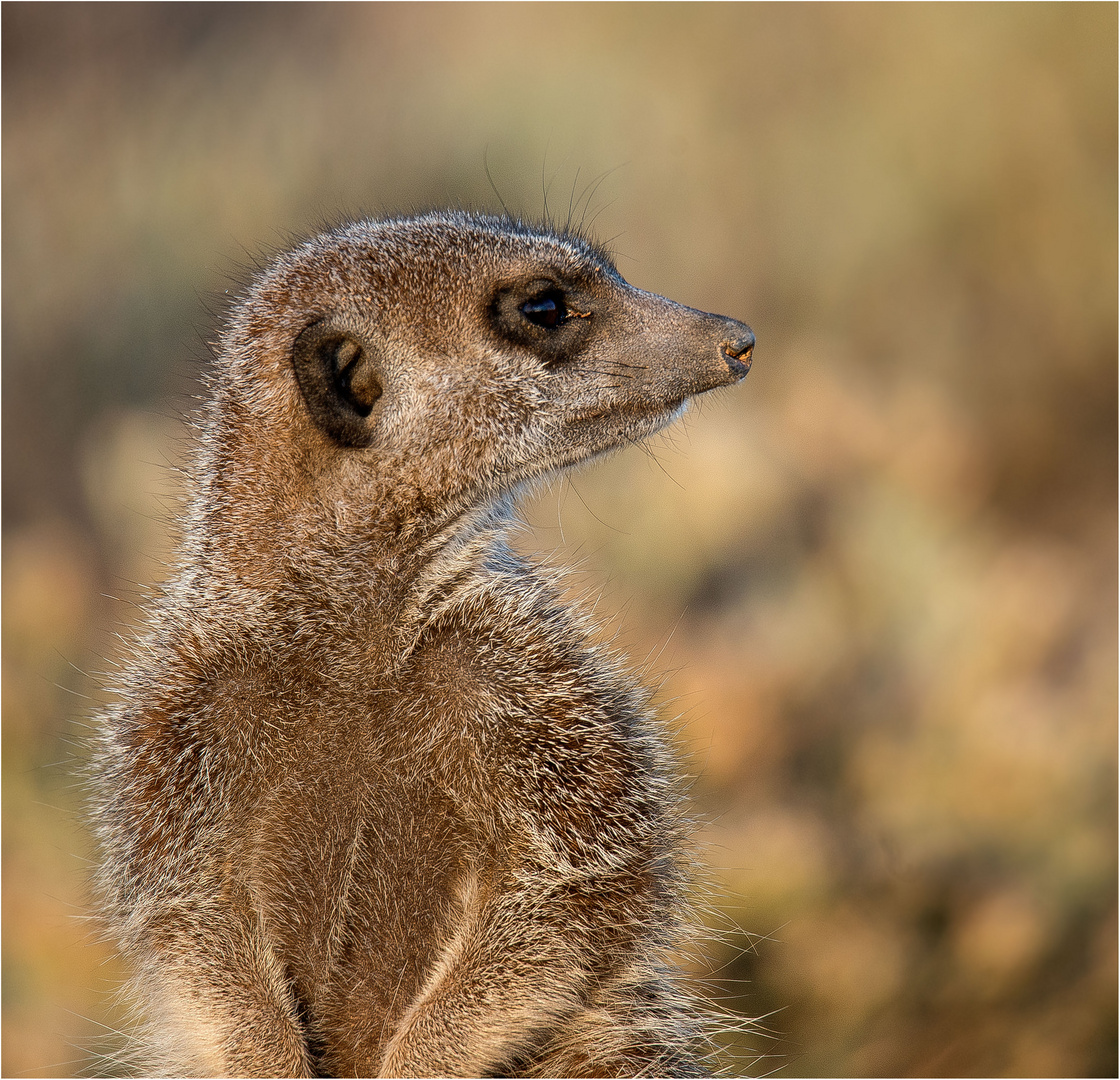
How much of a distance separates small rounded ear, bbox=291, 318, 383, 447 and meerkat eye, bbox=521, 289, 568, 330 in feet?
0.82

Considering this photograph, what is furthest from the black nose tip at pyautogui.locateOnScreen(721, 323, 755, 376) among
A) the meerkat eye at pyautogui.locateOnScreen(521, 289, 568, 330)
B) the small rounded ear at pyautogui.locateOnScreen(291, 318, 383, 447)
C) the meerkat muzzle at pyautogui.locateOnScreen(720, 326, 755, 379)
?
the small rounded ear at pyautogui.locateOnScreen(291, 318, 383, 447)

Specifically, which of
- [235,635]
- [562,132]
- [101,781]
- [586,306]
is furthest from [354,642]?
[562,132]

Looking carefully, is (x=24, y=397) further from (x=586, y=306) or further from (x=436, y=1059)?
(x=436, y=1059)

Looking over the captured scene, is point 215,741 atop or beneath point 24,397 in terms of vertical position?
beneath

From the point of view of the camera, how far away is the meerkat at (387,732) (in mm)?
1418

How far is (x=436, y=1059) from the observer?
4.44 ft

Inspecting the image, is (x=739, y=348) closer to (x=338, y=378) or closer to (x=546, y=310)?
(x=546, y=310)

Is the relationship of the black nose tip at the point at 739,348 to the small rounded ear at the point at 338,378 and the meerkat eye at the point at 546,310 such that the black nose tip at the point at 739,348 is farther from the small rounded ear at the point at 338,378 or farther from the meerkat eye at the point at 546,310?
the small rounded ear at the point at 338,378

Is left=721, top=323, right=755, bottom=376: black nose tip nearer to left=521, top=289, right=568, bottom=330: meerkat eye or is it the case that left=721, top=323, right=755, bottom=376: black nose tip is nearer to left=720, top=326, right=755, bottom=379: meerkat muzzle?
left=720, top=326, right=755, bottom=379: meerkat muzzle

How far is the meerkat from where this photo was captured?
142 centimetres

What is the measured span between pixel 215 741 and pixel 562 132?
2009 mm

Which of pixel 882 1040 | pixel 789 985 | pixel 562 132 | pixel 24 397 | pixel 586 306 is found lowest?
pixel 882 1040

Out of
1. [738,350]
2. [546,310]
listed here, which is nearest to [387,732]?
[546,310]

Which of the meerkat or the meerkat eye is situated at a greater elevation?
the meerkat eye
